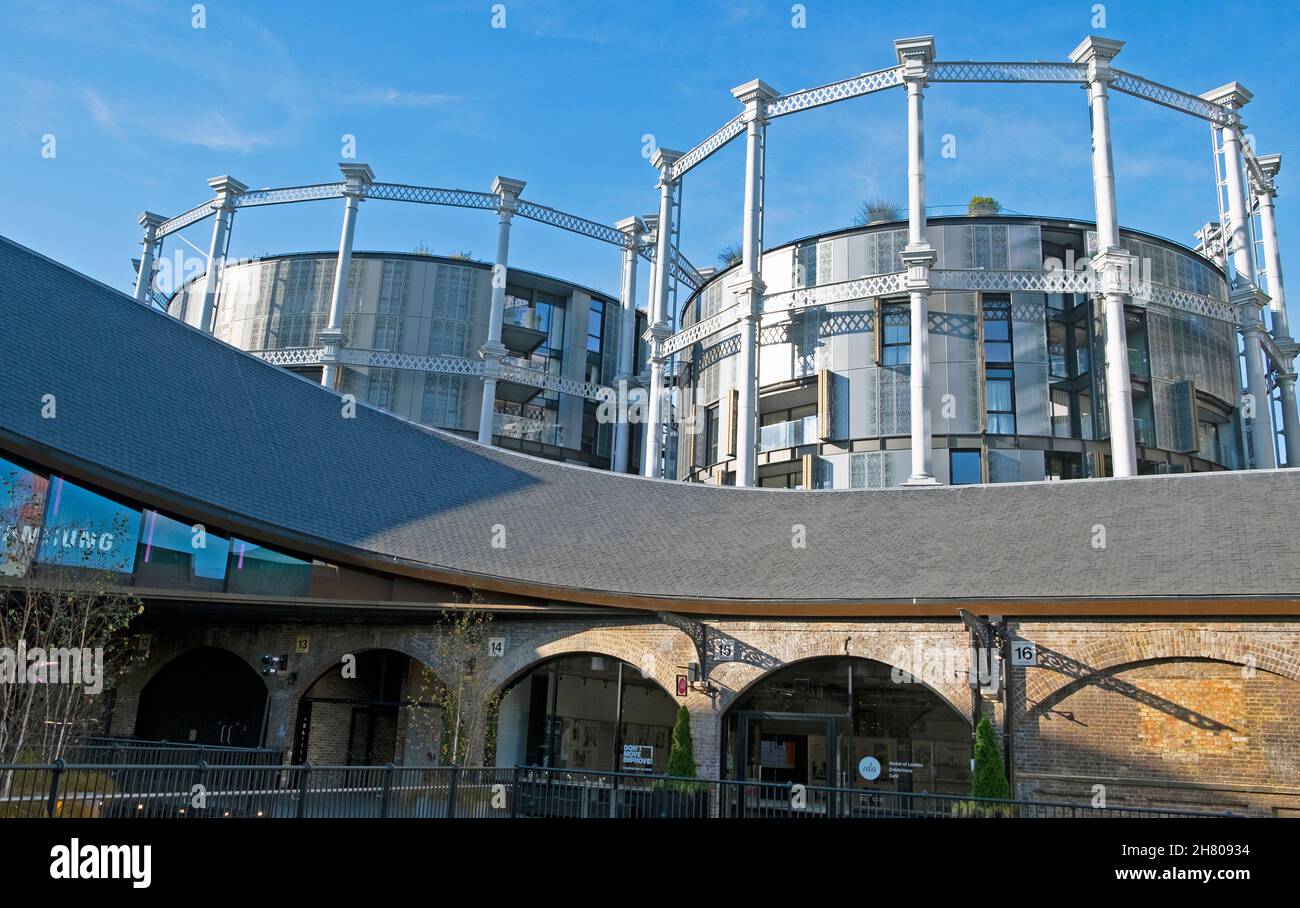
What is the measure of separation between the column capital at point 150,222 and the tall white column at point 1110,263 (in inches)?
1634

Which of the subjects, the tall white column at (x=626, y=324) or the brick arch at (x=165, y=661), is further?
the tall white column at (x=626, y=324)

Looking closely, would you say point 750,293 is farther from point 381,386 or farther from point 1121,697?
point 1121,697

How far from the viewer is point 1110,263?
32719mm

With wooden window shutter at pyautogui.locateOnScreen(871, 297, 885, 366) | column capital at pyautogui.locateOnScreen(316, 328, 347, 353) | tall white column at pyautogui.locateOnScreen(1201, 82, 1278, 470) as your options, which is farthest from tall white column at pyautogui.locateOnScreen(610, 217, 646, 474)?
tall white column at pyautogui.locateOnScreen(1201, 82, 1278, 470)

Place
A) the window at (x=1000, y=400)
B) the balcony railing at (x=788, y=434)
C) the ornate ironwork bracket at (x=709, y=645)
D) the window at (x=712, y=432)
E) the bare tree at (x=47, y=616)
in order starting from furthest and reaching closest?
1. the window at (x=712, y=432)
2. the balcony railing at (x=788, y=434)
3. the window at (x=1000, y=400)
4. the ornate ironwork bracket at (x=709, y=645)
5. the bare tree at (x=47, y=616)

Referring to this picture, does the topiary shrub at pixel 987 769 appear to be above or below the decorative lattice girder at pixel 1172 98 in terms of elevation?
below

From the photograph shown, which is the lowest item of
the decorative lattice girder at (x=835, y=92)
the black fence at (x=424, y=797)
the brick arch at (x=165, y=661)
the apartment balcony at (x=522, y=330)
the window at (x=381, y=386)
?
the black fence at (x=424, y=797)

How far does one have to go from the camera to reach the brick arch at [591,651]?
64.1 ft

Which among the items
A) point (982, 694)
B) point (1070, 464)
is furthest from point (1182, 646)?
point (1070, 464)

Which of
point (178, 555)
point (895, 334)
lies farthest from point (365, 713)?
point (895, 334)

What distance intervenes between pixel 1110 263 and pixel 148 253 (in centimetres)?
4289

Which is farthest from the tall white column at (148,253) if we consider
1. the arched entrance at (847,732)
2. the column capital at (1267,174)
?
the column capital at (1267,174)

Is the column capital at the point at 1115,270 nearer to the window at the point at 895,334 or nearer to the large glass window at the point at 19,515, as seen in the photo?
the window at the point at 895,334
